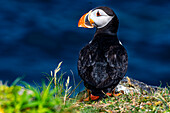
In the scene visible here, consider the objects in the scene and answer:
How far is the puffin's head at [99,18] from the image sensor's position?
603 centimetres

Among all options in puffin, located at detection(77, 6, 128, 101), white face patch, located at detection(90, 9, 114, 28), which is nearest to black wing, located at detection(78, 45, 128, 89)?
puffin, located at detection(77, 6, 128, 101)

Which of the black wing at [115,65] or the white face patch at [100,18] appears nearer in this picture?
the black wing at [115,65]

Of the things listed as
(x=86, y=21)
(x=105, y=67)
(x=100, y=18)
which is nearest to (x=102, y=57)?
(x=105, y=67)

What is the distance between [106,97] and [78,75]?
2.57 ft

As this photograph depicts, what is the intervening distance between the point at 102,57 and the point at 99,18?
0.98 m

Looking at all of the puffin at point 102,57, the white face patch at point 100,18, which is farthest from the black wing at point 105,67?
→ the white face patch at point 100,18

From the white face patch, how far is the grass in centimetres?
140

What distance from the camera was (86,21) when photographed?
626 centimetres

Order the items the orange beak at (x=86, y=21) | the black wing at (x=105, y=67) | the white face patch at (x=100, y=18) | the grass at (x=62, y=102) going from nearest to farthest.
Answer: the grass at (x=62, y=102)
the black wing at (x=105, y=67)
the white face patch at (x=100, y=18)
the orange beak at (x=86, y=21)

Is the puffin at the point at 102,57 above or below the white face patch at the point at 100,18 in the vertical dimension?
below

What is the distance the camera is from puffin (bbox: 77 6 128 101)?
5.54 m

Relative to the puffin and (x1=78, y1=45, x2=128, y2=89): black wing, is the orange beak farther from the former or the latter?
(x1=78, y1=45, x2=128, y2=89): black wing

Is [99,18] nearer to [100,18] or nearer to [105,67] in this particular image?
[100,18]

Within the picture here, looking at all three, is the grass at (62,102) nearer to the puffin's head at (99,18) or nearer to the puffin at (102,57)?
the puffin at (102,57)
